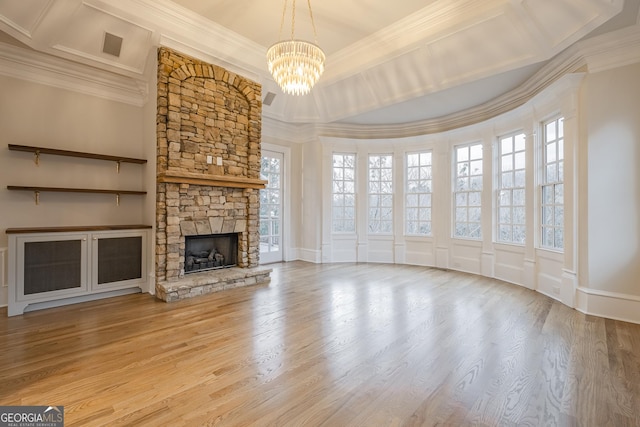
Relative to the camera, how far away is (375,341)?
115 inches

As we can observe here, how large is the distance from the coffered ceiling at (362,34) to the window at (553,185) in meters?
0.92

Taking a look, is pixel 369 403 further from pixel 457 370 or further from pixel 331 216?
pixel 331 216

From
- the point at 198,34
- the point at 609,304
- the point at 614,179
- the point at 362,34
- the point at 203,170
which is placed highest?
the point at 362,34

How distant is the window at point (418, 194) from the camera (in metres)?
6.90

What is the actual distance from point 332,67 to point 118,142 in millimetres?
3743

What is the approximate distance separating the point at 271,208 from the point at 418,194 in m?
3.41

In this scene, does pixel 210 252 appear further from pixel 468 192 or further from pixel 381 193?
pixel 468 192

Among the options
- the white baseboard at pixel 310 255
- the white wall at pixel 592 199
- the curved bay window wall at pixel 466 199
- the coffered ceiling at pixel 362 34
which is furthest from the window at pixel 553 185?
the white baseboard at pixel 310 255

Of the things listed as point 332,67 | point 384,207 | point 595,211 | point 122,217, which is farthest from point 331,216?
point 595,211

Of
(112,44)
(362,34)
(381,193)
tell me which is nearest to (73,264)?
(112,44)

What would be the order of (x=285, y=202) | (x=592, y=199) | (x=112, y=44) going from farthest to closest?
1. (x=285, y=202)
2. (x=112, y=44)
3. (x=592, y=199)

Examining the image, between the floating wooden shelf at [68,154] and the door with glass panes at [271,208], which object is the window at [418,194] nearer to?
the door with glass panes at [271,208]

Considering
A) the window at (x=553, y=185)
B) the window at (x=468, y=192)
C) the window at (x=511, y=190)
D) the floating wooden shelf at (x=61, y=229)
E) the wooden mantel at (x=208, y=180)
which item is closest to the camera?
the floating wooden shelf at (x=61, y=229)

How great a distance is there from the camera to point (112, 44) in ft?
13.2
